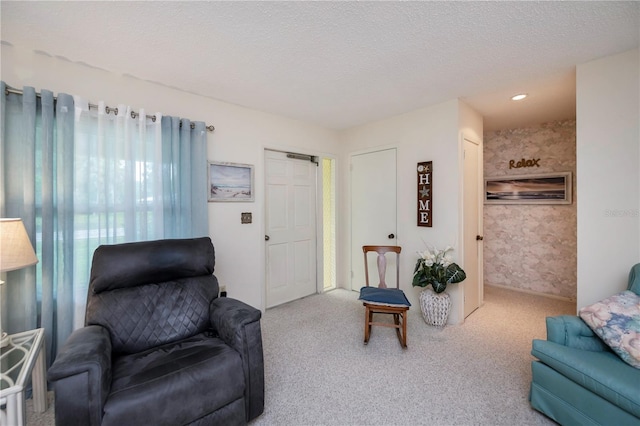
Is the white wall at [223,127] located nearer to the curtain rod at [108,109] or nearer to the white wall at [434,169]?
the curtain rod at [108,109]

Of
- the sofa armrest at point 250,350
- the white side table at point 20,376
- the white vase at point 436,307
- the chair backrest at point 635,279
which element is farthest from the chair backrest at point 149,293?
the chair backrest at point 635,279

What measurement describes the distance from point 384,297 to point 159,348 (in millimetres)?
1782

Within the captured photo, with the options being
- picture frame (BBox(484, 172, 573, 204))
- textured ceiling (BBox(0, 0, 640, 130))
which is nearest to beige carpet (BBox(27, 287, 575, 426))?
picture frame (BBox(484, 172, 573, 204))

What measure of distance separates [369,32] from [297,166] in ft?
6.92

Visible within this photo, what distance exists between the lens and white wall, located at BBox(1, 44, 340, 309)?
1.96 metres

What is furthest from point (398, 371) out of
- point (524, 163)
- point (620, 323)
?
point (524, 163)

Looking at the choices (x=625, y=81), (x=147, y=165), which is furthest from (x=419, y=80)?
(x=147, y=165)

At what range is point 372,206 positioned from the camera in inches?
144

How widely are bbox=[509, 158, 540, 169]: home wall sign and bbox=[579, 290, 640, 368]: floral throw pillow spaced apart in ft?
8.96

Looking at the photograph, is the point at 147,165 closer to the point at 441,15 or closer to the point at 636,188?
the point at 441,15

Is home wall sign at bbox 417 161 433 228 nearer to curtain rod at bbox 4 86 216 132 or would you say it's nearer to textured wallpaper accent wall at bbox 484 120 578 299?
textured wallpaper accent wall at bbox 484 120 578 299

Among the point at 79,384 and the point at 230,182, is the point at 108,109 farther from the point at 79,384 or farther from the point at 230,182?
the point at 79,384

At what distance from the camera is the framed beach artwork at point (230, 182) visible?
110 inches

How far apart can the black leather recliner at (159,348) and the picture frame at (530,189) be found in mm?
4128
